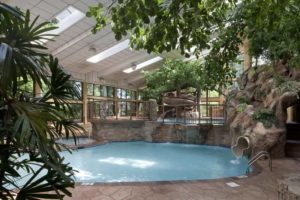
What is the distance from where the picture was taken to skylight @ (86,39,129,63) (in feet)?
36.4

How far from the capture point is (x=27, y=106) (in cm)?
152

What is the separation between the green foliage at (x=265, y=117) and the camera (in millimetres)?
6564

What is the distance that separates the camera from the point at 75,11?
26.8 feet

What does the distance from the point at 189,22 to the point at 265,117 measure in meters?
5.61

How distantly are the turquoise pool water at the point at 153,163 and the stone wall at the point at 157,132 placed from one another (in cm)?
36

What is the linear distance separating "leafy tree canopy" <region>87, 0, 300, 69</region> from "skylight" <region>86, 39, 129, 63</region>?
8.45 meters

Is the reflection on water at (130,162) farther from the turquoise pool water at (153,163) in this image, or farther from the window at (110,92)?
the window at (110,92)

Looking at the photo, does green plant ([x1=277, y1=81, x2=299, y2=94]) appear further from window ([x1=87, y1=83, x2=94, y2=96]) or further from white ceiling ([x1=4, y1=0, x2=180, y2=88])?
window ([x1=87, y1=83, x2=94, y2=96])

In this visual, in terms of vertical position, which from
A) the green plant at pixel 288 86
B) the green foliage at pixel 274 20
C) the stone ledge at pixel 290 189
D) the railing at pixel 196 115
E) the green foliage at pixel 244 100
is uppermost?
the green foliage at pixel 274 20

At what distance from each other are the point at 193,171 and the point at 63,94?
4961mm

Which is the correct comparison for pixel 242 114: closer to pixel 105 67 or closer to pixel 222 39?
pixel 222 39

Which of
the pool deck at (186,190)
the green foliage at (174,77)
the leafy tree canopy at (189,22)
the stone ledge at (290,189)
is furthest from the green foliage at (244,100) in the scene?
the stone ledge at (290,189)

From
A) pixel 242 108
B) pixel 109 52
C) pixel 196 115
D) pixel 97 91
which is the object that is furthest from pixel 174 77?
pixel 242 108

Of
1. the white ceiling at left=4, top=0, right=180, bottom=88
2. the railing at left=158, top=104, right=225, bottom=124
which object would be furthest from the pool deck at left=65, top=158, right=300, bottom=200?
the railing at left=158, top=104, right=225, bottom=124
